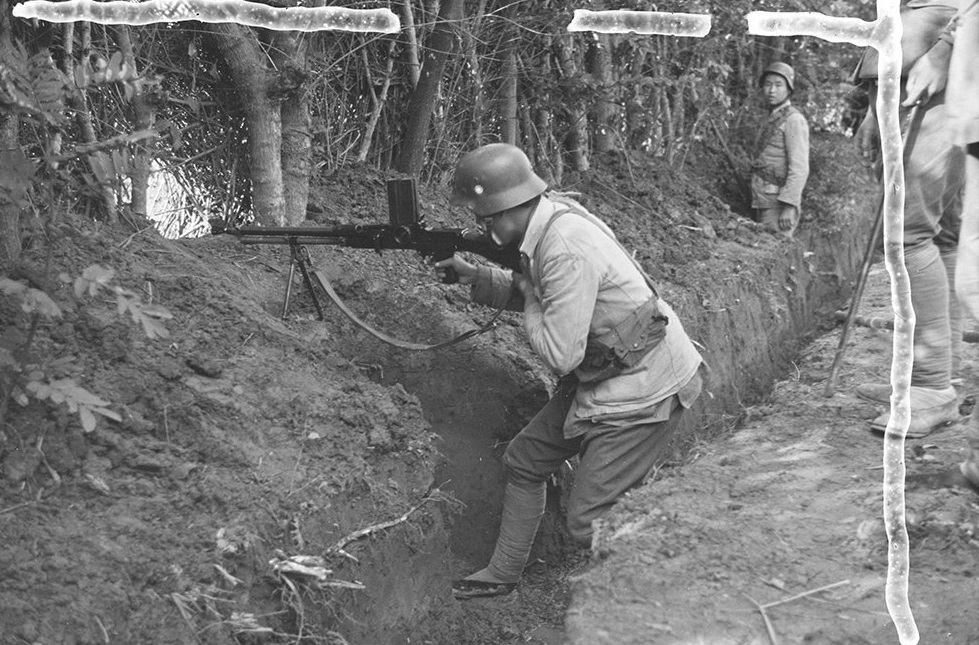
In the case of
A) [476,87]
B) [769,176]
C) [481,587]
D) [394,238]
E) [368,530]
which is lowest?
[481,587]

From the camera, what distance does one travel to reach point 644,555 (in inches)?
158

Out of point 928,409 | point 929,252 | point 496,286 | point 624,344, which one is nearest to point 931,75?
point 929,252

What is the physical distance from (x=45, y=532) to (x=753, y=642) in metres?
2.44

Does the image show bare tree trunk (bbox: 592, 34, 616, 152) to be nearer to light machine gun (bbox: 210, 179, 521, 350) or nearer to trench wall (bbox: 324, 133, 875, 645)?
trench wall (bbox: 324, 133, 875, 645)

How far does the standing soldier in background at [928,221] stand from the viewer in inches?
181

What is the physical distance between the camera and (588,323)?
429 cm

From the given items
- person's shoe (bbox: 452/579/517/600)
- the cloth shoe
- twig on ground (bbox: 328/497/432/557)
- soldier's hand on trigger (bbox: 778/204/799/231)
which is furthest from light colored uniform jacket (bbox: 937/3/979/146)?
soldier's hand on trigger (bbox: 778/204/799/231)

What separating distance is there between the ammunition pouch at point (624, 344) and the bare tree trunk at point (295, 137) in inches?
90.7

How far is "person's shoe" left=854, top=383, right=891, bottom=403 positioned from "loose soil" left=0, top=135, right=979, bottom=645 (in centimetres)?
6

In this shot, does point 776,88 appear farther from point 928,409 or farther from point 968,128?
point 968,128

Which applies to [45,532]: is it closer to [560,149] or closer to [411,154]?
[411,154]

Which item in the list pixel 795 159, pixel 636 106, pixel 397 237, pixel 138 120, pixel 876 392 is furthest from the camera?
pixel 795 159

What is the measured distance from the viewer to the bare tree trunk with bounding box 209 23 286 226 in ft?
18.1

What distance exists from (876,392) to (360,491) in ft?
9.69
